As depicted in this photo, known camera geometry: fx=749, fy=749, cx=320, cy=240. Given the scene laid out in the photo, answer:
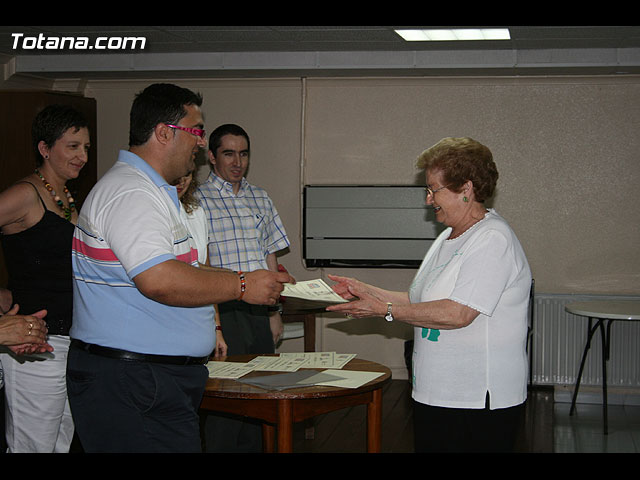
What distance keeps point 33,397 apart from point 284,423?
1028 mm

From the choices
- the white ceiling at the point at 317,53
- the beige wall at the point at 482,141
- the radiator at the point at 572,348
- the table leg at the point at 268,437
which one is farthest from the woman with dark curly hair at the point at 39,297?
the radiator at the point at 572,348

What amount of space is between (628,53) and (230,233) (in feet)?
10.1

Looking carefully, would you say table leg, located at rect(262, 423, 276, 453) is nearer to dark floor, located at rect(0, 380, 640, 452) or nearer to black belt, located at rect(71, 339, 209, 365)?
dark floor, located at rect(0, 380, 640, 452)

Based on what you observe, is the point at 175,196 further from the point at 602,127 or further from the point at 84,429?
the point at 602,127

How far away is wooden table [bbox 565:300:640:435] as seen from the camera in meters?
4.95

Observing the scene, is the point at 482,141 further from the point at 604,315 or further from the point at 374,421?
the point at 374,421

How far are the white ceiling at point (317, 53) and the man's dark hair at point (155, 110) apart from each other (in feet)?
7.83

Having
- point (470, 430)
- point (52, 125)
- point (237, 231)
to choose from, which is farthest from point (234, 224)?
point (470, 430)

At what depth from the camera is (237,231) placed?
13.8ft

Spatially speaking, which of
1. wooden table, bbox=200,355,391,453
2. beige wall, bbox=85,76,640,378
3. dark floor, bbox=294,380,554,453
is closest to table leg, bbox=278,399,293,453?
wooden table, bbox=200,355,391,453

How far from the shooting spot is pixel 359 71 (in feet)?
19.0

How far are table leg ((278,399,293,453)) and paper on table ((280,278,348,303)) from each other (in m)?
0.36

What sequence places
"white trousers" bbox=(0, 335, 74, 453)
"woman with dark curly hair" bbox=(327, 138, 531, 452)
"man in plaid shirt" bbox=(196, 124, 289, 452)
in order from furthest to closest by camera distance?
"man in plaid shirt" bbox=(196, 124, 289, 452) → "white trousers" bbox=(0, 335, 74, 453) → "woman with dark curly hair" bbox=(327, 138, 531, 452)

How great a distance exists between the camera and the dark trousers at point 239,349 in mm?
A: 3676
